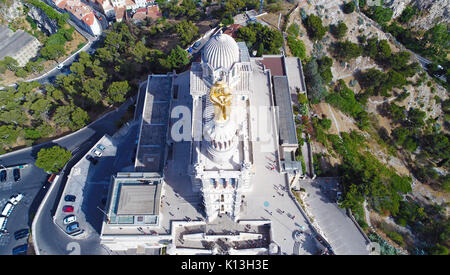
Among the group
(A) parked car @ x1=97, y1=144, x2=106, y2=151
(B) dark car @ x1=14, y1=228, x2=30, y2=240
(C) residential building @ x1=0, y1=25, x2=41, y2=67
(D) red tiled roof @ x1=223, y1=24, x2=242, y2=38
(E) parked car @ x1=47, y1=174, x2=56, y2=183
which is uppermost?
(C) residential building @ x1=0, y1=25, x2=41, y2=67

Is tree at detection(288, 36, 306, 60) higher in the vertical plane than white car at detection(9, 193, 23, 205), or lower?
higher

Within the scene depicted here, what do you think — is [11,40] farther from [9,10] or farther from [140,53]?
[140,53]

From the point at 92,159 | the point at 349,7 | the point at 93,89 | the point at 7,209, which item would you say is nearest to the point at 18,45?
the point at 93,89

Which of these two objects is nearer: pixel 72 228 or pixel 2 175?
pixel 72 228

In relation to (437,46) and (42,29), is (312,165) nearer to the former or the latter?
(437,46)

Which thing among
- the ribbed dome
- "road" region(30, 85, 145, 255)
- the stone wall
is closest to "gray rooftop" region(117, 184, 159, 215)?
"road" region(30, 85, 145, 255)

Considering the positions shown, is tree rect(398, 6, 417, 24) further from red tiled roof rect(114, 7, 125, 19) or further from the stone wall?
the stone wall
